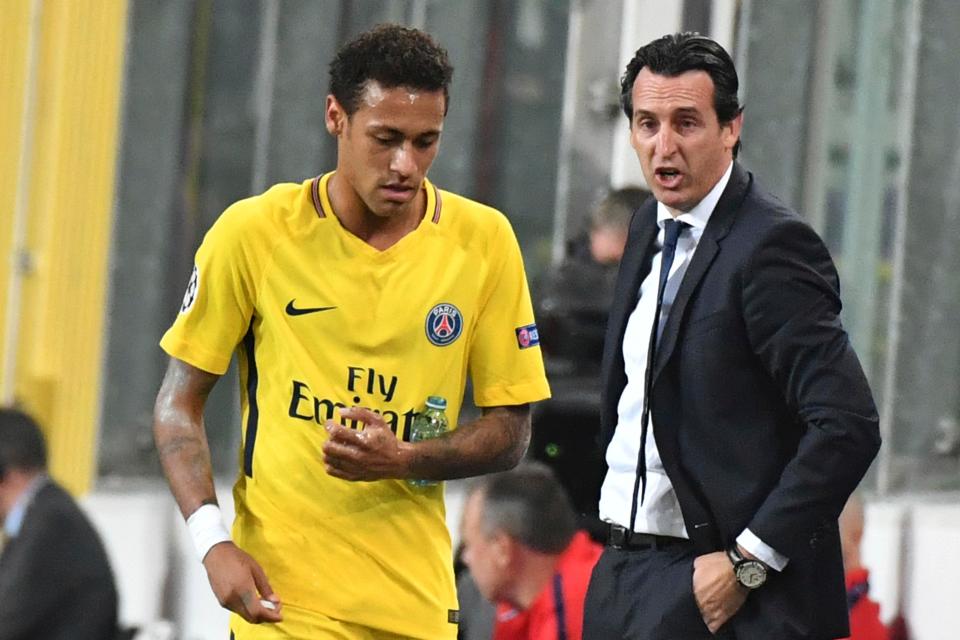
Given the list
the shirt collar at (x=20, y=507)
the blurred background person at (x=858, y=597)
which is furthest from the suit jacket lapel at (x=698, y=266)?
the shirt collar at (x=20, y=507)

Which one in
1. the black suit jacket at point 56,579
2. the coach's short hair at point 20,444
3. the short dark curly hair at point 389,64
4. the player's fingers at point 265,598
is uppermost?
the short dark curly hair at point 389,64

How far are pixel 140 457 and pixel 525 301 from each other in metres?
6.00

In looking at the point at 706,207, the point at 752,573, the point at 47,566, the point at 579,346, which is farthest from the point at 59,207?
the point at 752,573

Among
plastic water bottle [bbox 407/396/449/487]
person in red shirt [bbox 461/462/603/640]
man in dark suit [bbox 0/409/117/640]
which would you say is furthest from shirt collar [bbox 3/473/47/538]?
plastic water bottle [bbox 407/396/449/487]

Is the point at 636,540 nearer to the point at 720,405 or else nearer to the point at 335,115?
the point at 720,405

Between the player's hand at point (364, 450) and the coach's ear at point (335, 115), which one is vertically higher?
the coach's ear at point (335, 115)

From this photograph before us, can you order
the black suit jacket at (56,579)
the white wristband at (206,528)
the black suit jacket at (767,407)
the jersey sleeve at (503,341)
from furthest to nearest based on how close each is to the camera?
the black suit jacket at (56,579)
the jersey sleeve at (503,341)
the white wristband at (206,528)
the black suit jacket at (767,407)

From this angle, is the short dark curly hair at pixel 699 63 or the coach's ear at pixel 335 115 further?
the coach's ear at pixel 335 115

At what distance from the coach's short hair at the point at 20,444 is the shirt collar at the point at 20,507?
0.06m

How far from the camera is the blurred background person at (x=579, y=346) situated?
5.83 meters

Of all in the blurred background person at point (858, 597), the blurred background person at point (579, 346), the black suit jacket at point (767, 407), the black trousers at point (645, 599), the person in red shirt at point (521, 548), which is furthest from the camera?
the blurred background person at point (579, 346)

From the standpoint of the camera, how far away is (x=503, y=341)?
360 cm

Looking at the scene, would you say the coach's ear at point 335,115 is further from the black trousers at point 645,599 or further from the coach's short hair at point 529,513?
the coach's short hair at point 529,513

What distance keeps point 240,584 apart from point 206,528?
0.14 m
